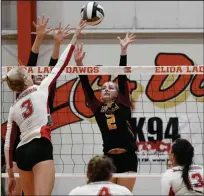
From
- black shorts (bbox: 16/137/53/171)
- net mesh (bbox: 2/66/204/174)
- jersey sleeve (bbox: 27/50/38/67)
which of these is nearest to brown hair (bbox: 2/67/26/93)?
black shorts (bbox: 16/137/53/171)

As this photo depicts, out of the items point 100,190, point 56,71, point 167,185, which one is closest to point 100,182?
point 100,190

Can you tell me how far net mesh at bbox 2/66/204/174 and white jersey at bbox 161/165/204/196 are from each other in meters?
5.65

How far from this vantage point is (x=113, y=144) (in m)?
5.91

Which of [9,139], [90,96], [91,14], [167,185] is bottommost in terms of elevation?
[167,185]

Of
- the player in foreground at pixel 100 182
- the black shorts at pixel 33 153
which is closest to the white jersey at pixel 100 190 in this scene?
the player in foreground at pixel 100 182

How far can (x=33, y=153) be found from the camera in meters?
4.56

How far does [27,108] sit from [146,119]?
5.81 m

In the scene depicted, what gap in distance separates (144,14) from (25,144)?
6236 millimetres

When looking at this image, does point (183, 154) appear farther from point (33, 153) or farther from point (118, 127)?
point (118, 127)

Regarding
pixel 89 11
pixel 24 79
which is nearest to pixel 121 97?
pixel 89 11

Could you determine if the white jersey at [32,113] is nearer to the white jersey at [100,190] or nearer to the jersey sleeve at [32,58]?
the white jersey at [100,190]

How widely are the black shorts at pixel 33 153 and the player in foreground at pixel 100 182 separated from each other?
73cm

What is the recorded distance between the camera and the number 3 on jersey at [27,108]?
4.63 meters

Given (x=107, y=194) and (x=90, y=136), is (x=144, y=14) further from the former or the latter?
(x=107, y=194)
